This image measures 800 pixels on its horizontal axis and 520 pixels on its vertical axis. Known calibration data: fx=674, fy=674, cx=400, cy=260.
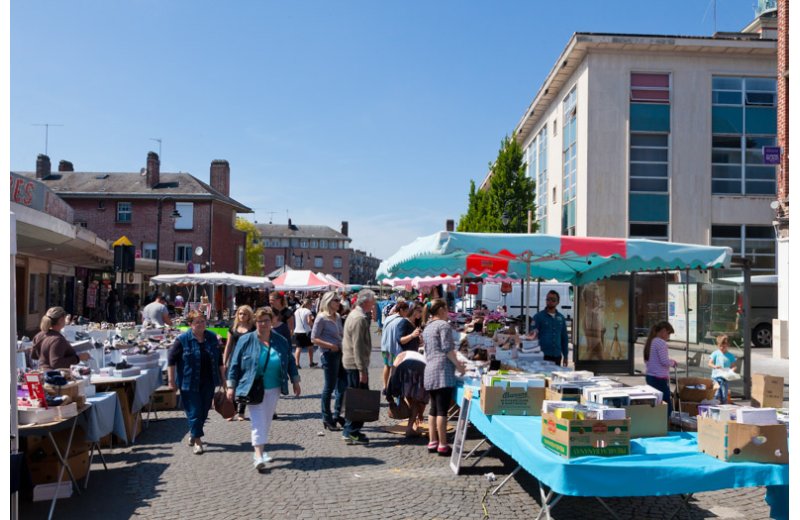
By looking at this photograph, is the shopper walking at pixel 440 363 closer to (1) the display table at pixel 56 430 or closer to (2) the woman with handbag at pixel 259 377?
(2) the woman with handbag at pixel 259 377

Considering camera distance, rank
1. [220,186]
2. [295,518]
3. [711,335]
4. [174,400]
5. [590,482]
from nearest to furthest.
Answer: [590,482] → [295,518] → [174,400] → [711,335] → [220,186]

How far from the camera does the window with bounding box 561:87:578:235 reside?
33.4 m

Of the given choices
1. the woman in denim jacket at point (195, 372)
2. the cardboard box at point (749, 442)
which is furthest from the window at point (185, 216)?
the cardboard box at point (749, 442)

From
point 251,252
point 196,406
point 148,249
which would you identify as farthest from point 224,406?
point 251,252

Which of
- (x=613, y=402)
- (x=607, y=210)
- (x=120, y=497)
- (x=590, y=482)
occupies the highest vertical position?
(x=607, y=210)

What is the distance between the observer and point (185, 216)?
50844 millimetres

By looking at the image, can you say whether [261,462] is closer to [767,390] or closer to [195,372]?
[195,372]

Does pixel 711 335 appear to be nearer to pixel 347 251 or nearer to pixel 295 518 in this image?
pixel 295 518

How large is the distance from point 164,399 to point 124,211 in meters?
44.1

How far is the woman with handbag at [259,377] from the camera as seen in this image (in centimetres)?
708

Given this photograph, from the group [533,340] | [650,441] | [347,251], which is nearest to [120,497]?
[650,441]

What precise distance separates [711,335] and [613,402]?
30.5ft

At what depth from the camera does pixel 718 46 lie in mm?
30312

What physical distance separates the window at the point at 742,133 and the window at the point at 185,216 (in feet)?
118
